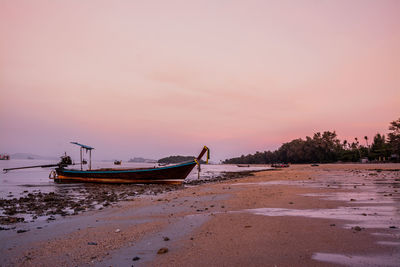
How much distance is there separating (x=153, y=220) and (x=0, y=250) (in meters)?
3.98

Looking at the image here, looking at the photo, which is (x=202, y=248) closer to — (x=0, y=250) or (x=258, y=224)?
(x=258, y=224)

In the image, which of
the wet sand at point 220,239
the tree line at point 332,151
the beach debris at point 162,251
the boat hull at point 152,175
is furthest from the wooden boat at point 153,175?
the tree line at point 332,151

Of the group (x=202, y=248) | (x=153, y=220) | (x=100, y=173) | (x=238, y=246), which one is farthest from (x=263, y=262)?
(x=100, y=173)

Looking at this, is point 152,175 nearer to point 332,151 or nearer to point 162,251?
point 162,251

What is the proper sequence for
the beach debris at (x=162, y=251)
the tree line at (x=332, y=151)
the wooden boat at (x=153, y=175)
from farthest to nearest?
the tree line at (x=332, y=151)
the wooden boat at (x=153, y=175)
the beach debris at (x=162, y=251)

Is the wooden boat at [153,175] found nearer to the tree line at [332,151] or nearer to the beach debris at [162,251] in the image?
the beach debris at [162,251]

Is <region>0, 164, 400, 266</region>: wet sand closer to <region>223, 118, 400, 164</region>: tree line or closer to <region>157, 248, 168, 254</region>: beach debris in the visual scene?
<region>157, 248, 168, 254</region>: beach debris

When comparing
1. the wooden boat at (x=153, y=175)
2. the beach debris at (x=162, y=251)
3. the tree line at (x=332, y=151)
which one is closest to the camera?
the beach debris at (x=162, y=251)

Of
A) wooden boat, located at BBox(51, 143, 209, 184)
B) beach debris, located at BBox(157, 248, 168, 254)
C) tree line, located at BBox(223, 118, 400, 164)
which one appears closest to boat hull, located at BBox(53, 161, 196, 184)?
wooden boat, located at BBox(51, 143, 209, 184)

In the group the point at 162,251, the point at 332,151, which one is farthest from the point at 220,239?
the point at 332,151

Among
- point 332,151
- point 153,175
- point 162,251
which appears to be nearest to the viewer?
point 162,251

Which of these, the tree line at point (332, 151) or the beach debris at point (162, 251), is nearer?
the beach debris at point (162, 251)

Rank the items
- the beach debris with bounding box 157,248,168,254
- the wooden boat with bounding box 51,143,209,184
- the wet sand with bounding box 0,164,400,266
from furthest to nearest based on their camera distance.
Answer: the wooden boat with bounding box 51,143,209,184 → the beach debris with bounding box 157,248,168,254 → the wet sand with bounding box 0,164,400,266

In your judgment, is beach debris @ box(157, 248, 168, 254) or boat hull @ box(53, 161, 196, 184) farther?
boat hull @ box(53, 161, 196, 184)
